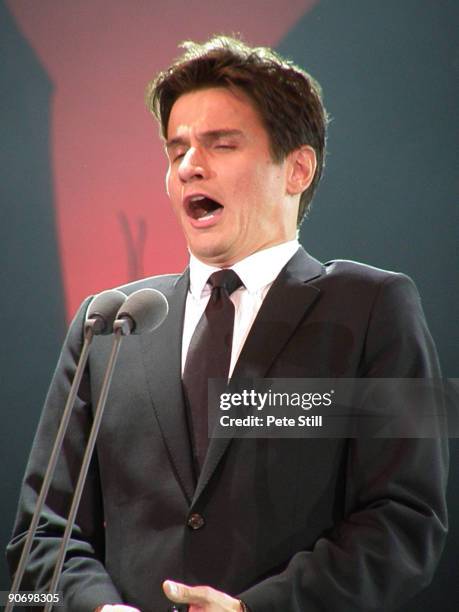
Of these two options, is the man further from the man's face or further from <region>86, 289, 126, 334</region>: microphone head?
<region>86, 289, 126, 334</region>: microphone head

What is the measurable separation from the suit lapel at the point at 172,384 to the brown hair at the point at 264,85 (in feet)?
1.19

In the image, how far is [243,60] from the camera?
1809 mm

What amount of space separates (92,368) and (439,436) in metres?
0.66

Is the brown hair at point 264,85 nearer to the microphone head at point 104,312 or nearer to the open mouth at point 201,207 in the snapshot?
the open mouth at point 201,207

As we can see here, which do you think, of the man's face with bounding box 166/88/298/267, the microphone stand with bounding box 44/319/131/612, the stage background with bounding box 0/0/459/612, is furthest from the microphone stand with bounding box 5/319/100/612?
the stage background with bounding box 0/0/459/612

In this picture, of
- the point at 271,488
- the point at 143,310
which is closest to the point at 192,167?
the point at 143,310

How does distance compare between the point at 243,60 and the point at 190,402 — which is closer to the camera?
the point at 190,402

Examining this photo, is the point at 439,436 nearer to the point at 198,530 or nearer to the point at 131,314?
the point at 198,530

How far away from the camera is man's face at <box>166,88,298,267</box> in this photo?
1742mm

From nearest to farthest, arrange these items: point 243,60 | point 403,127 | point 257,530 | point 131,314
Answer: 1. point 131,314
2. point 257,530
3. point 243,60
4. point 403,127

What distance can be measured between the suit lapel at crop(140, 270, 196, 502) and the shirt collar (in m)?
0.05

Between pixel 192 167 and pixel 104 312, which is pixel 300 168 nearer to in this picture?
pixel 192 167

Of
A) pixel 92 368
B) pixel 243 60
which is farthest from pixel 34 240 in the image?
pixel 243 60

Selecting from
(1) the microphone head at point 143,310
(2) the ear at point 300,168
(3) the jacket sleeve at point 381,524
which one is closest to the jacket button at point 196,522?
(3) the jacket sleeve at point 381,524
